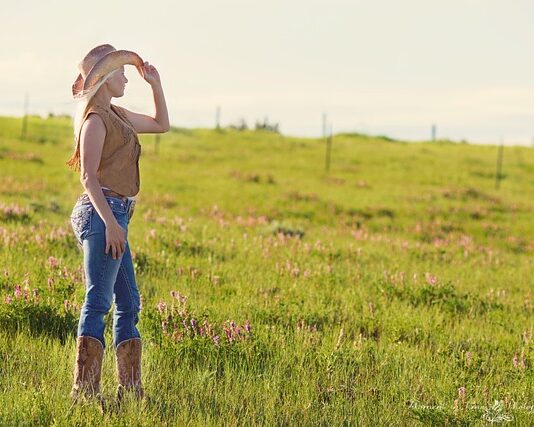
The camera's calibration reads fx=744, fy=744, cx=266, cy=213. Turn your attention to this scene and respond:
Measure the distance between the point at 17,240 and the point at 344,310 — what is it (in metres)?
4.86

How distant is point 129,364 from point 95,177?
56.4 inches

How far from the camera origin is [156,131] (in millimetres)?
5902

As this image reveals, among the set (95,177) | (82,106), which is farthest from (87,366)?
(82,106)

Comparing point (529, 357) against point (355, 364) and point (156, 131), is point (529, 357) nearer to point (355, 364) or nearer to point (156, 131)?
point (355, 364)

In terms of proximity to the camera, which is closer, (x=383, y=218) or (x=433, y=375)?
(x=433, y=375)

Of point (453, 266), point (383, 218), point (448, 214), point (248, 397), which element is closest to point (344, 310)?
point (248, 397)

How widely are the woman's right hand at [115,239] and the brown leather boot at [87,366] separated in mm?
677

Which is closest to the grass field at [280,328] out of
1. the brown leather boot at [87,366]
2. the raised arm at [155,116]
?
the brown leather boot at [87,366]

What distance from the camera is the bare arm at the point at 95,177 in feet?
16.2

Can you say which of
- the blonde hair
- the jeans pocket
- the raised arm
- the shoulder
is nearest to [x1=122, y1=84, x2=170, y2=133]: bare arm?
the raised arm

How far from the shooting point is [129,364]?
214 inches

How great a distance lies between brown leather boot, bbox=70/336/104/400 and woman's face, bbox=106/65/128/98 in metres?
1.73

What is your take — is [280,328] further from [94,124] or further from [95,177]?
[94,124]

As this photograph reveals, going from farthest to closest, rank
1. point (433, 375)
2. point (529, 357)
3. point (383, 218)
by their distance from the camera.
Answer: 1. point (383, 218)
2. point (529, 357)
3. point (433, 375)
